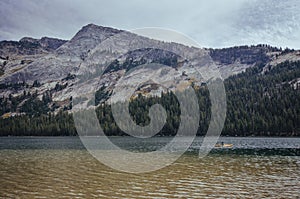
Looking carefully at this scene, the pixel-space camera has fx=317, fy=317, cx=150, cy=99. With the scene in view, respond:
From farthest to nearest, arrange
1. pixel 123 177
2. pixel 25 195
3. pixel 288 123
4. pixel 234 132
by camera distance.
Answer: pixel 234 132 → pixel 288 123 → pixel 123 177 → pixel 25 195

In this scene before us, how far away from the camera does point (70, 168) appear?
143 ft

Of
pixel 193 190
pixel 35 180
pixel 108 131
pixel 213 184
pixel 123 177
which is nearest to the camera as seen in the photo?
pixel 193 190

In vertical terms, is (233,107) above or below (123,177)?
above

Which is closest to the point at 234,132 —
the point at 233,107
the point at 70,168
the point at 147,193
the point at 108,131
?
the point at 233,107

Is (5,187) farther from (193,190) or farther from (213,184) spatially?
(213,184)

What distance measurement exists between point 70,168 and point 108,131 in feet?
495

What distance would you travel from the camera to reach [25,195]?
27.0 meters

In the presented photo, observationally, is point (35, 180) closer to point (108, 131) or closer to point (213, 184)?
point (213, 184)

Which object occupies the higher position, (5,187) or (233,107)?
(233,107)

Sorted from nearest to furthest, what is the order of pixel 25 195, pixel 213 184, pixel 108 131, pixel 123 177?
pixel 25 195
pixel 213 184
pixel 123 177
pixel 108 131

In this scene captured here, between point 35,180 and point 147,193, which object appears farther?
point 35,180

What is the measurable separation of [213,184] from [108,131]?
164705 mm

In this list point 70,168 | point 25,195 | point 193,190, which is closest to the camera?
point 25,195

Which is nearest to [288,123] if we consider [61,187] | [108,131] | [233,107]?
[233,107]
